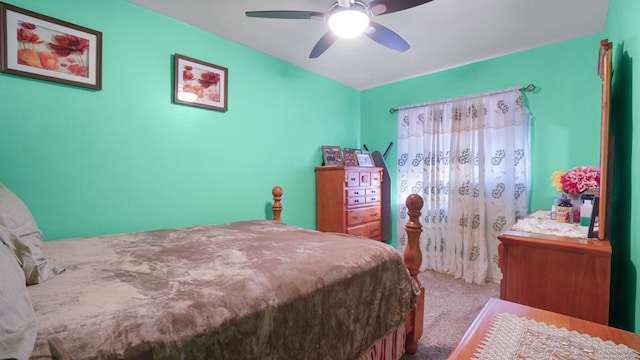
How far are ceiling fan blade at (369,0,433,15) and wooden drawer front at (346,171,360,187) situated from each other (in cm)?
175

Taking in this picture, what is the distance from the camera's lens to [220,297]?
0.91 meters

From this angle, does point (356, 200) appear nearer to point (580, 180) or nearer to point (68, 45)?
point (580, 180)

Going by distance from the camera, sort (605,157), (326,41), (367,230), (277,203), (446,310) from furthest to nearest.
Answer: (367,230) < (277,203) < (446,310) < (326,41) < (605,157)

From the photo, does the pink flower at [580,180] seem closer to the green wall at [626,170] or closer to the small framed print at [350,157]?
the green wall at [626,170]

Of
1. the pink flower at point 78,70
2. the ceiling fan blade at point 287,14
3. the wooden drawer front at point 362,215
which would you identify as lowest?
the wooden drawer front at point 362,215

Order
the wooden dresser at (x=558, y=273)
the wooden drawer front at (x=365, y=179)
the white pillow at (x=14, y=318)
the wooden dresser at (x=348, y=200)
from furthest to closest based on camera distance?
the wooden drawer front at (x=365, y=179)
the wooden dresser at (x=348, y=200)
the wooden dresser at (x=558, y=273)
the white pillow at (x=14, y=318)

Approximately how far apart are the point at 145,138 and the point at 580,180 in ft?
10.1

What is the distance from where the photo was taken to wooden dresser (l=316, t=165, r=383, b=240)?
3162mm

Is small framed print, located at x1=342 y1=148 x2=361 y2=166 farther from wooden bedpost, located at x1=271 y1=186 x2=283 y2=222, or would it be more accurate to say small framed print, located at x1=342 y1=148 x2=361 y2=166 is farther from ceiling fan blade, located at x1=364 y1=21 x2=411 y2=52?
ceiling fan blade, located at x1=364 y1=21 x2=411 y2=52

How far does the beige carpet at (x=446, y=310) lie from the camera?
1.81 m

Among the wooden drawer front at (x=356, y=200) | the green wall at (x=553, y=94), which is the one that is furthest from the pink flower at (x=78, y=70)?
the green wall at (x=553, y=94)

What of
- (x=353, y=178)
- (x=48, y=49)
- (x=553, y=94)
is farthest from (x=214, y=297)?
(x=553, y=94)

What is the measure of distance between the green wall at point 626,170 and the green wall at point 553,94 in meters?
0.91

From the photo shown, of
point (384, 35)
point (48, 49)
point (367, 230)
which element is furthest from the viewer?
point (367, 230)
